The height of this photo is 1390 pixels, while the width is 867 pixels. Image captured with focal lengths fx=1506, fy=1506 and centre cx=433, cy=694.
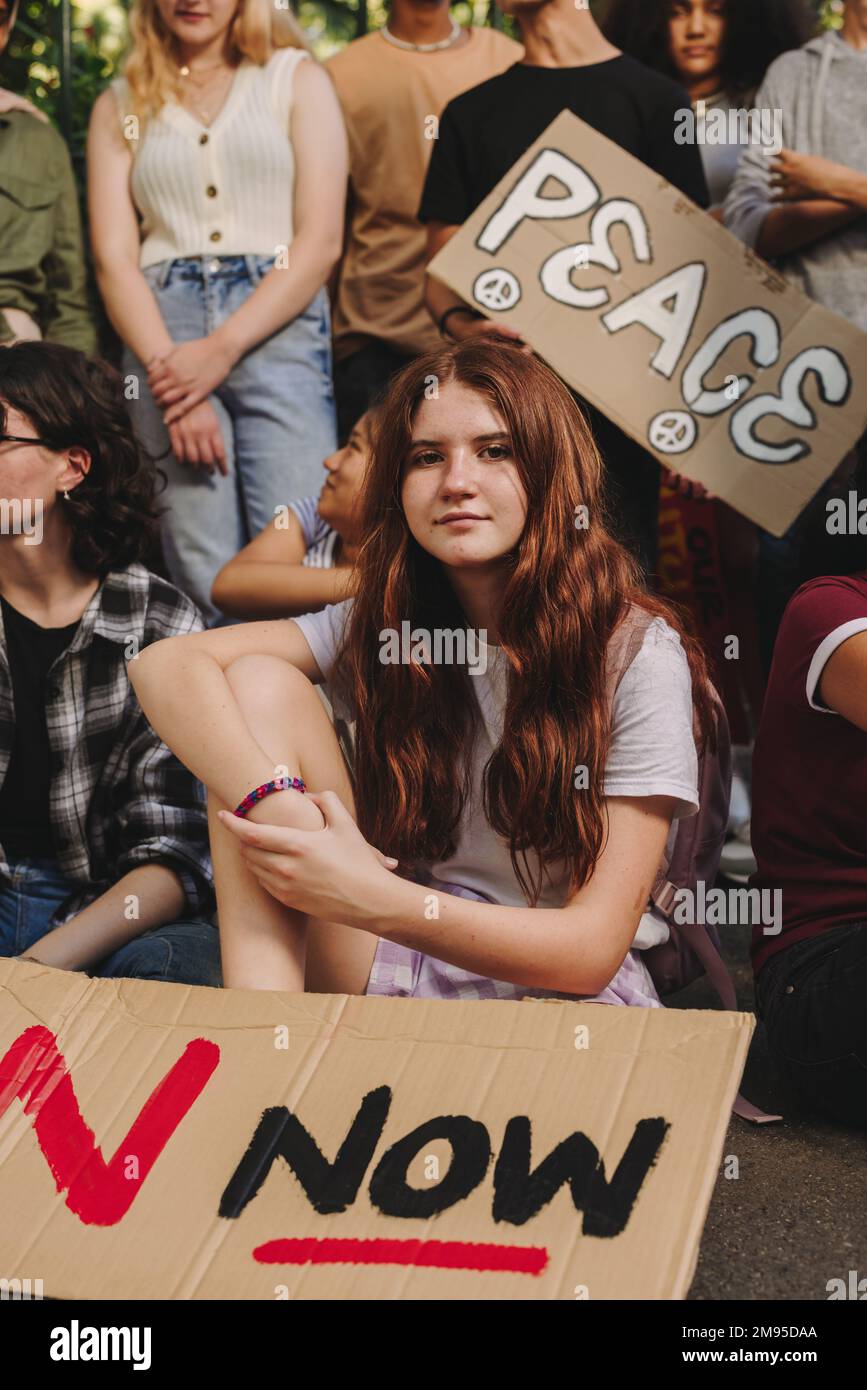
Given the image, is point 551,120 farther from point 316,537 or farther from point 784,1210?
point 784,1210

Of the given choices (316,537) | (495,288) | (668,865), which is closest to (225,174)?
(495,288)

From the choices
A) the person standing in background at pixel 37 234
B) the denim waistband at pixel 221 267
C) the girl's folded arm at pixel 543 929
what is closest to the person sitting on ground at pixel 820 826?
the girl's folded arm at pixel 543 929

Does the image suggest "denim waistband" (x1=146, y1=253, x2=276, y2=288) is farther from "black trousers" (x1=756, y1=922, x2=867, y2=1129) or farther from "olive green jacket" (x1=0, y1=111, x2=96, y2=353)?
"black trousers" (x1=756, y1=922, x2=867, y2=1129)

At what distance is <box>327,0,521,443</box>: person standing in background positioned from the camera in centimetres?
381

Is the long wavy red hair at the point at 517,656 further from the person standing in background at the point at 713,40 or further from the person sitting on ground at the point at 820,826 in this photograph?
the person standing in background at the point at 713,40

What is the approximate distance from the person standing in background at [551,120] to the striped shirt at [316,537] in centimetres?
52

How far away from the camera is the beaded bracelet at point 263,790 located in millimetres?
2158

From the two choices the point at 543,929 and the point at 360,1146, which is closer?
the point at 360,1146

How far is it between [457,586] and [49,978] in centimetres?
88

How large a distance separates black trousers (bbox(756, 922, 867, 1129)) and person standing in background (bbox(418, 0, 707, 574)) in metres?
1.26

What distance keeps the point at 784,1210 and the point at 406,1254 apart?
70cm

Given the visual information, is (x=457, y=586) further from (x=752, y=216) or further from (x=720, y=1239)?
(x=752, y=216)

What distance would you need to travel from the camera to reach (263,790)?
2162 mm

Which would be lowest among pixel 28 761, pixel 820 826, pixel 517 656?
pixel 28 761
